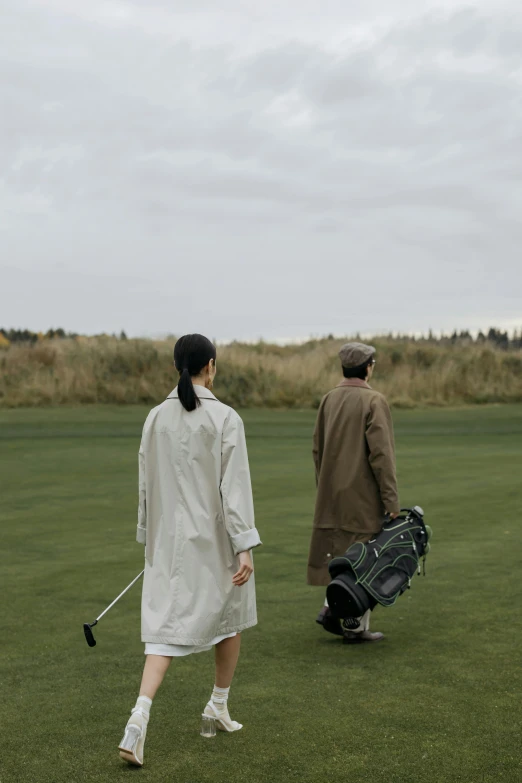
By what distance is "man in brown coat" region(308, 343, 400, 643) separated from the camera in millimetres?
6977

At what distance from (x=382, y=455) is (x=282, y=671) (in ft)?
4.80

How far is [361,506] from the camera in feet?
23.1

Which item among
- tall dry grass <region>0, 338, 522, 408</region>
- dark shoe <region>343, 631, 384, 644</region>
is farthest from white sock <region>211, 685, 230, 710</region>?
tall dry grass <region>0, 338, 522, 408</region>

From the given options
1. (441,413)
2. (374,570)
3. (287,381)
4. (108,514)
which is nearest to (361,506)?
(374,570)

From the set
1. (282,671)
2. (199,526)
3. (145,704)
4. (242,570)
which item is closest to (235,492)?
(199,526)

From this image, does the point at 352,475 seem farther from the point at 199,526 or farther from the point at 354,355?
the point at 199,526

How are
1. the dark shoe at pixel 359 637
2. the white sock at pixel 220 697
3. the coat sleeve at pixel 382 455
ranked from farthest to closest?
the dark shoe at pixel 359 637
the coat sleeve at pixel 382 455
the white sock at pixel 220 697

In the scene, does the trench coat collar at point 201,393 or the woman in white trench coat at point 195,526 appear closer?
the woman in white trench coat at point 195,526

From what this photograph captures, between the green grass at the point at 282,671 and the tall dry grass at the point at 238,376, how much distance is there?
72.2 feet

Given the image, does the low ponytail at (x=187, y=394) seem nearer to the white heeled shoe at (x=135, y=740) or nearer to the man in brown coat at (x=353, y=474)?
the white heeled shoe at (x=135, y=740)

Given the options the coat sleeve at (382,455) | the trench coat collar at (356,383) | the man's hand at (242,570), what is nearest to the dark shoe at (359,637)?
the coat sleeve at (382,455)

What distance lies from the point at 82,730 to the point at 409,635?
2594 millimetres

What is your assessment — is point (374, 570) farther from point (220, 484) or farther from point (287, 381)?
point (287, 381)

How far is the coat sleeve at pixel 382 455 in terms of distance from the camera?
22.7 feet
